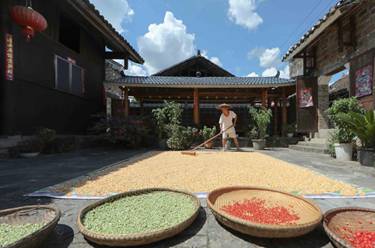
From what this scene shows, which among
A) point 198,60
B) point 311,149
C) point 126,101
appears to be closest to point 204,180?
point 311,149

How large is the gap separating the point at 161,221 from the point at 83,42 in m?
8.55

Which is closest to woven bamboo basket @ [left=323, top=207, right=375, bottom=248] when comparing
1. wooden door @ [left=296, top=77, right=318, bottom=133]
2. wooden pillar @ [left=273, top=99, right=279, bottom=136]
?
wooden door @ [left=296, top=77, right=318, bottom=133]

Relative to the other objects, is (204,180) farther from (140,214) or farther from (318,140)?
(318,140)

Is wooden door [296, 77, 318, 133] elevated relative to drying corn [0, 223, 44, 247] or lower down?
elevated

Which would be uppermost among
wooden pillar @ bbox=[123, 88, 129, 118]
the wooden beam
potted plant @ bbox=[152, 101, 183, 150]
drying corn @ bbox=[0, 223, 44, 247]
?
the wooden beam

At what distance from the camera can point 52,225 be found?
5.08ft

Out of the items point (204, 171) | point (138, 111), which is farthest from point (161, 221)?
point (138, 111)

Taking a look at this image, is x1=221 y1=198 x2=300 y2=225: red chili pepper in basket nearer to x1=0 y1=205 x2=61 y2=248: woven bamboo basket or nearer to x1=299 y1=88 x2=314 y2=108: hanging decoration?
x1=0 y1=205 x2=61 y2=248: woven bamboo basket

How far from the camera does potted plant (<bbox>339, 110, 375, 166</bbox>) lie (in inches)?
176

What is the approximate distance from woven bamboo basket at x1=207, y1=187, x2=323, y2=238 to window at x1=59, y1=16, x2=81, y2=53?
8.17 metres

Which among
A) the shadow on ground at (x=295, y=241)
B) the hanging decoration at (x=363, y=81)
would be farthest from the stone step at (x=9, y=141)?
the hanging decoration at (x=363, y=81)

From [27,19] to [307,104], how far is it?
8588mm

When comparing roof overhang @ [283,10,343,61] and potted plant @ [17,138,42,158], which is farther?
roof overhang @ [283,10,343,61]

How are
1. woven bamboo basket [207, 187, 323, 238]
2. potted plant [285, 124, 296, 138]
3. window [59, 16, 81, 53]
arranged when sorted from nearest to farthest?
woven bamboo basket [207, 187, 323, 238] < window [59, 16, 81, 53] < potted plant [285, 124, 296, 138]
